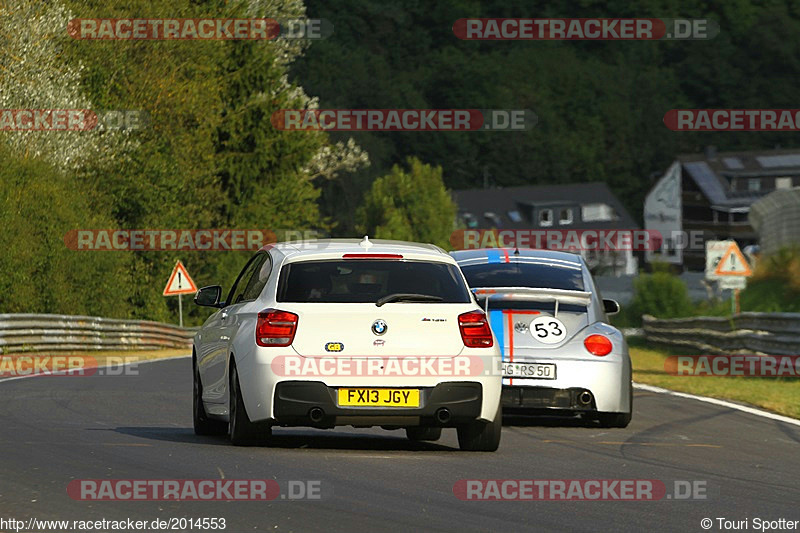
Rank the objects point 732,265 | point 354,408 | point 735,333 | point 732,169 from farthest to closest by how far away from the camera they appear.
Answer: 1. point 732,169
2. point 732,265
3. point 735,333
4. point 354,408

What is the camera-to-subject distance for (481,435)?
1184 cm

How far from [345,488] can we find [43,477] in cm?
181

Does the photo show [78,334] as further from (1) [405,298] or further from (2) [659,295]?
(2) [659,295]

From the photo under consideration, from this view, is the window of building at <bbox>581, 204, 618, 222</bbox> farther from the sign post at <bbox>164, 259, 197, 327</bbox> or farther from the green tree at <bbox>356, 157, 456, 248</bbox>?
the sign post at <bbox>164, 259, 197, 327</bbox>

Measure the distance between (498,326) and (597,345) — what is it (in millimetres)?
877

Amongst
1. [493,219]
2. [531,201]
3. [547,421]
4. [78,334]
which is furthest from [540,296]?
[531,201]

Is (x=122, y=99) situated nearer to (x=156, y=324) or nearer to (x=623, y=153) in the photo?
(x=156, y=324)

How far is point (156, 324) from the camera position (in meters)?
41.9

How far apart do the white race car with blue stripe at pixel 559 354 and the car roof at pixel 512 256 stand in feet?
3.03

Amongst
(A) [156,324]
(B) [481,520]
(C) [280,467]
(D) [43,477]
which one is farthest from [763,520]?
(A) [156,324]

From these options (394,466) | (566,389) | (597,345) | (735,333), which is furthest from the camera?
(735,333)

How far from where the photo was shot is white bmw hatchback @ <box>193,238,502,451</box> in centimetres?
1127

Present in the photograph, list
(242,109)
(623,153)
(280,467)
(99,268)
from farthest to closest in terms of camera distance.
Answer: (623,153), (242,109), (99,268), (280,467)

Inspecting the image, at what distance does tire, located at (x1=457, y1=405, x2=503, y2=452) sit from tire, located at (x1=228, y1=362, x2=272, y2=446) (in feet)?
4.71
